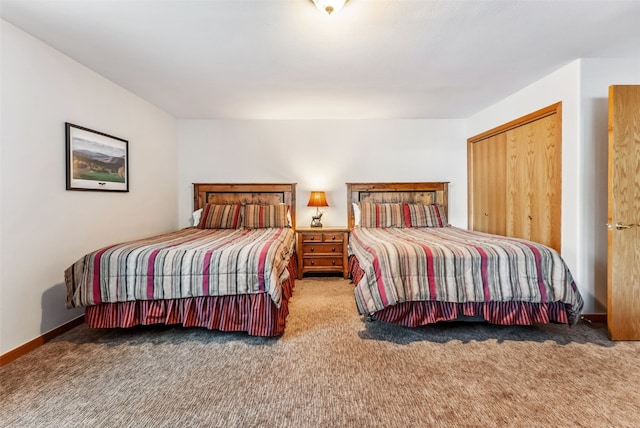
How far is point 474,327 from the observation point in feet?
8.03

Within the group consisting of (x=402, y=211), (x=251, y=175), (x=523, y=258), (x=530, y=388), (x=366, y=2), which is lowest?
(x=530, y=388)

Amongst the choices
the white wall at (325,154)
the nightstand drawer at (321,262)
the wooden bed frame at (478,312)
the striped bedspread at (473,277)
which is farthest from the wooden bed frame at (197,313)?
the white wall at (325,154)

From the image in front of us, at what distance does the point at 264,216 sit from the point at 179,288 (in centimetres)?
189

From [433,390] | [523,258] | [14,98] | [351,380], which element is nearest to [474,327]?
[523,258]

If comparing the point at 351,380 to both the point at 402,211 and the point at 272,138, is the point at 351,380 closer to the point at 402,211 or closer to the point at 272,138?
the point at 402,211

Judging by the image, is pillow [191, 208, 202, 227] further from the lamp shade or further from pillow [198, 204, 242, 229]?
the lamp shade

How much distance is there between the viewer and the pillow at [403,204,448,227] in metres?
3.96

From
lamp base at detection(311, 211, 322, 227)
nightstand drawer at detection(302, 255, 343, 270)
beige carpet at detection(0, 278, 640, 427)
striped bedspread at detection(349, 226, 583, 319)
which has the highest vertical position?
lamp base at detection(311, 211, 322, 227)

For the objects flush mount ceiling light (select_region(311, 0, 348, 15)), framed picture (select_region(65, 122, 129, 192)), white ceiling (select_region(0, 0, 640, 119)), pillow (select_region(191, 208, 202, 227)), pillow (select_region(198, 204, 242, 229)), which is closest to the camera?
flush mount ceiling light (select_region(311, 0, 348, 15))

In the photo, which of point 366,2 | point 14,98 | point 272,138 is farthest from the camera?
point 272,138

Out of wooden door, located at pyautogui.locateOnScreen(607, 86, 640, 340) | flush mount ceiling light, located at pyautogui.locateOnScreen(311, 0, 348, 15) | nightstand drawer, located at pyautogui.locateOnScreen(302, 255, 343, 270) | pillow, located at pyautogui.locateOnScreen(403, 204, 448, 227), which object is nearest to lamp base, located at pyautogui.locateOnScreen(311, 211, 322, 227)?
nightstand drawer, located at pyautogui.locateOnScreen(302, 255, 343, 270)

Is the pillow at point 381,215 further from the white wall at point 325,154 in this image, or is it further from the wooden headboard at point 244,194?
the wooden headboard at point 244,194

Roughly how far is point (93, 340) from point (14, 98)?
182cm

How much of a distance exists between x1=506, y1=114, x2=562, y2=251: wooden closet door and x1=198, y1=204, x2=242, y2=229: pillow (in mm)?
3359
